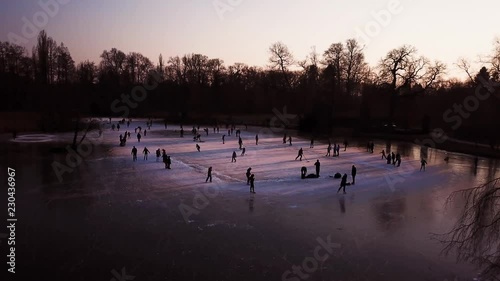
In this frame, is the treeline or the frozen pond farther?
the treeline

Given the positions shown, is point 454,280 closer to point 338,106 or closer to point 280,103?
point 338,106

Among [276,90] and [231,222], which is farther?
[276,90]

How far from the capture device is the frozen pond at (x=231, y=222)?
915cm

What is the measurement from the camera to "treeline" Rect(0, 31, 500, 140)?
48375 millimetres

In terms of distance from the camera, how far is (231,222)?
41.3 ft

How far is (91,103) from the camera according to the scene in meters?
69.6

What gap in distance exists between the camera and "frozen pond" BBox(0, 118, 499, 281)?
9148 millimetres

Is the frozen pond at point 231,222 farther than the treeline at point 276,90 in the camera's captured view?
No

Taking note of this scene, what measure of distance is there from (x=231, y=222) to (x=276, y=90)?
2398 inches

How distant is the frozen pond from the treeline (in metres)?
23.8

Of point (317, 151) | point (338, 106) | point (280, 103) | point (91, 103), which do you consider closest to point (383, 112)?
point (338, 106)

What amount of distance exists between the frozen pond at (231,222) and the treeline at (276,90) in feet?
78.2

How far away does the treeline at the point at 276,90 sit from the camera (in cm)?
4838

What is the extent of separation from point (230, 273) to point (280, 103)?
6222 centimetres
